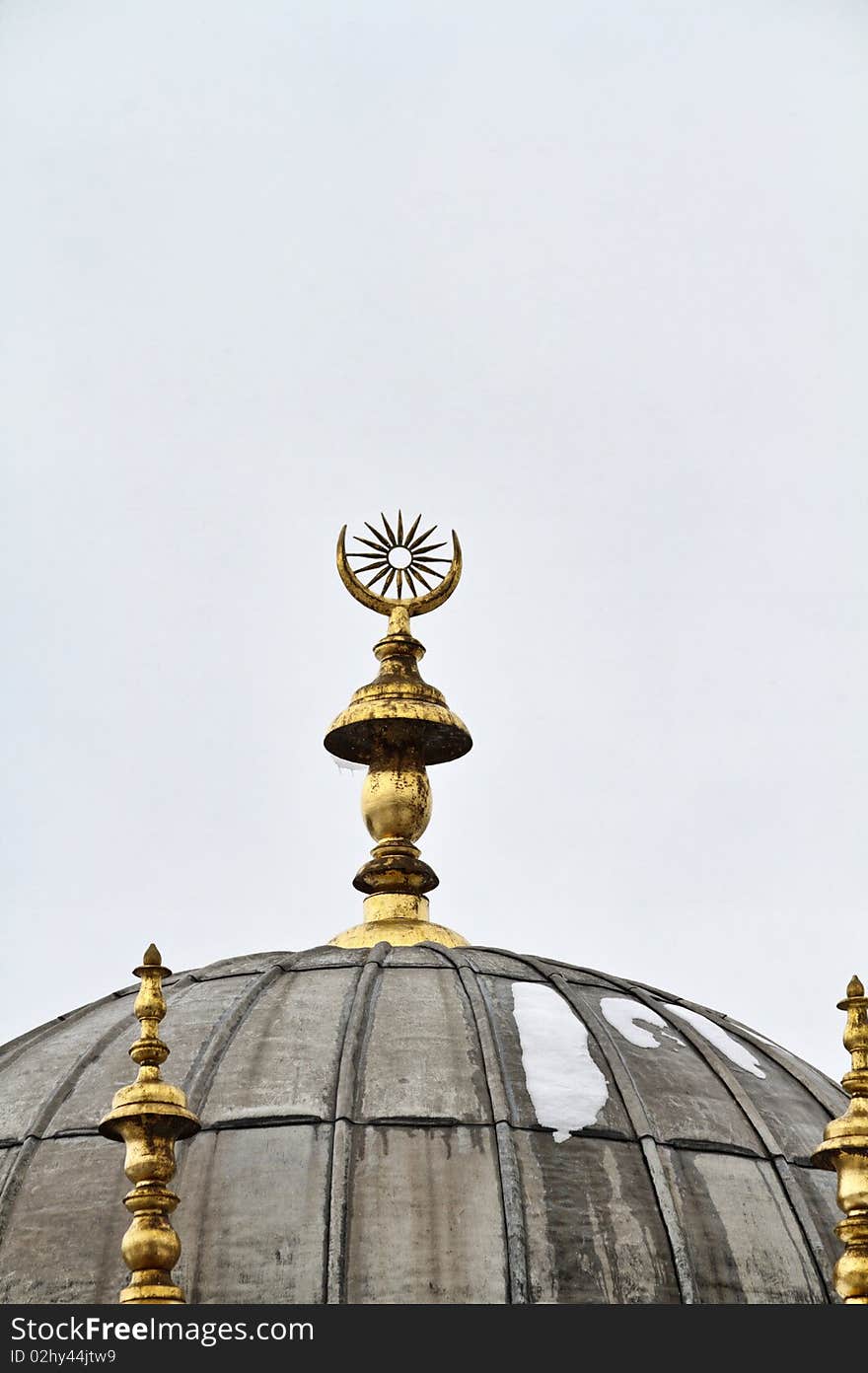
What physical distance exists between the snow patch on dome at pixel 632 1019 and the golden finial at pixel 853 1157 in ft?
17.5

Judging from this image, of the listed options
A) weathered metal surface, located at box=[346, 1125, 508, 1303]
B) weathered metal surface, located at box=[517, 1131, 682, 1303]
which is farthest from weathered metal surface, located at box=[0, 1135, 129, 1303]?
weathered metal surface, located at box=[517, 1131, 682, 1303]

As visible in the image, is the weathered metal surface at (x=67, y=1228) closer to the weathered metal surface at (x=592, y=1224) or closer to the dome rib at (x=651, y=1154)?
the weathered metal surface at (x=592, y=1224)

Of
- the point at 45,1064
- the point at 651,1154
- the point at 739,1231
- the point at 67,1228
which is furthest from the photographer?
the point at 45,1064

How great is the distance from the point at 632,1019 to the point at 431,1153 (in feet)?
13.6

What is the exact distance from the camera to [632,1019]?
25.4 meters

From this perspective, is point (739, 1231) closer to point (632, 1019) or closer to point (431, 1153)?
point (431, 1153)

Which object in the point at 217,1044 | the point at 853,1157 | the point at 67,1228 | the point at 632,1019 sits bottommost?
the point at 853,1157

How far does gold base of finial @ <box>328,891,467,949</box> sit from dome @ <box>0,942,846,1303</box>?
1.78 m


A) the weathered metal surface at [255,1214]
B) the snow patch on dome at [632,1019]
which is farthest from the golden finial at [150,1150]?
the snow patch on dome at [632,1019]

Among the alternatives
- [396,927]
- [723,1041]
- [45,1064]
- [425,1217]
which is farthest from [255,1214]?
[396,927]

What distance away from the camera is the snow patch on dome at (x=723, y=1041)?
25312mm
